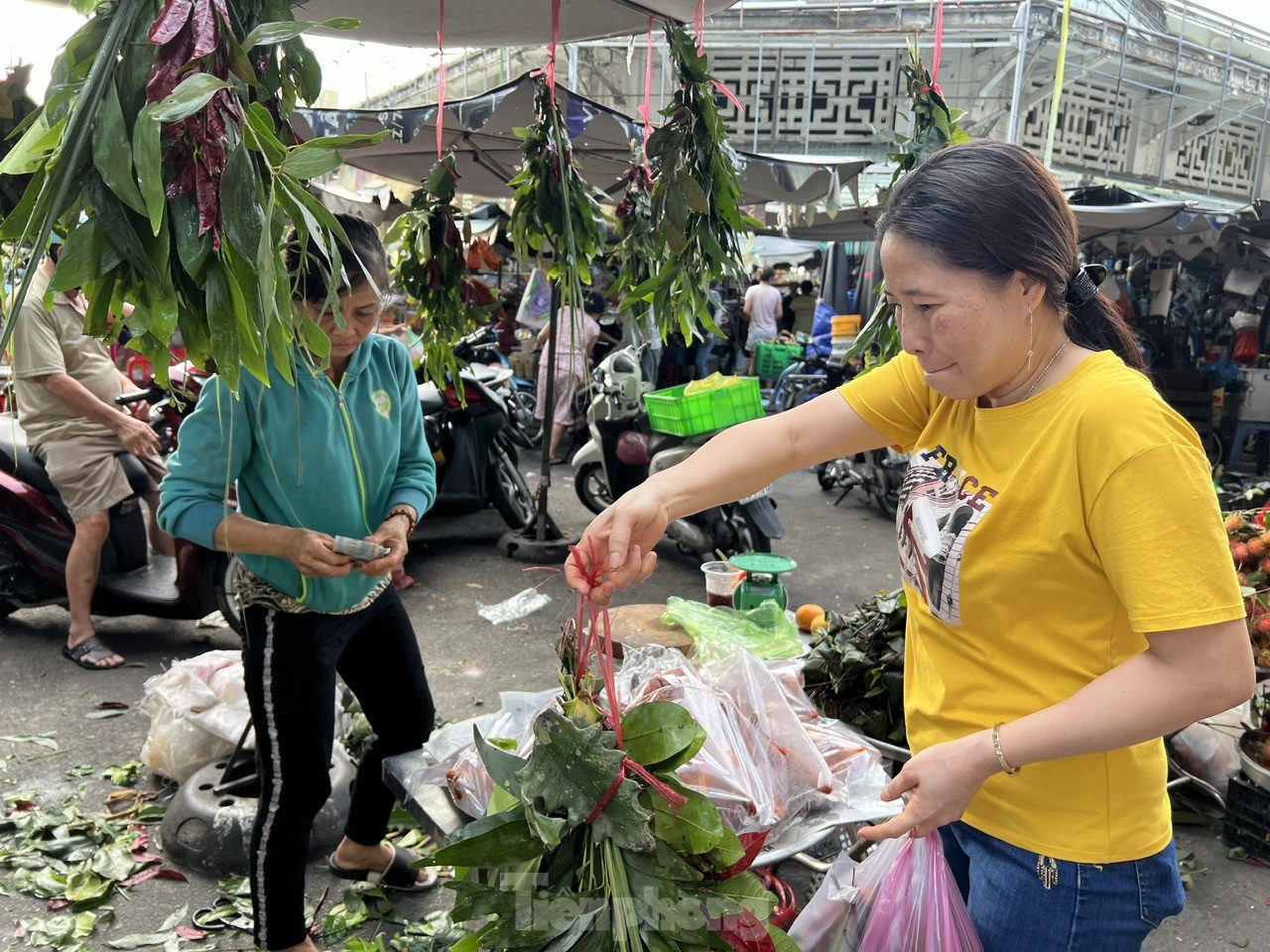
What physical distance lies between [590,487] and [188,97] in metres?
5.77

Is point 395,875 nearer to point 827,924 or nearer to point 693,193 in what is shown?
point 827,924

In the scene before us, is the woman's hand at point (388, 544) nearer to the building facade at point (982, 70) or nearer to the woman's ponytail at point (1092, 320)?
the woman's ponytail at point (1092, 320)

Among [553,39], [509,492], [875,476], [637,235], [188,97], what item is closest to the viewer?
[188,97]

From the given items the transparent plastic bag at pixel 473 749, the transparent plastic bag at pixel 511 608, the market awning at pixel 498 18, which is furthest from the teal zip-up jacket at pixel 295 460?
the transparent plastic bag at pixel 511 608

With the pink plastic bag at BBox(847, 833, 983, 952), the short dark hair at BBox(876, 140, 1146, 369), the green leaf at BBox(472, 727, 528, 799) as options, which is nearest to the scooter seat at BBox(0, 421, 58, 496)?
the green leaf at BBox(472, 727, 528, 799)

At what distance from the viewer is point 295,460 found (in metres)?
2.07

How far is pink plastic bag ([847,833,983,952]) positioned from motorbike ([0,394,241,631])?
11.4 feet

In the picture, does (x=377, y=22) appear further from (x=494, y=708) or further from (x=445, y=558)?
(x=445, y=558)

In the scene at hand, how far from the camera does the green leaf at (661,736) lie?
132cm

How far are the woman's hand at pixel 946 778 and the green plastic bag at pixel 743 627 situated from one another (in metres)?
1.82

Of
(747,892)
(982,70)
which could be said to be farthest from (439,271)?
(982,70)

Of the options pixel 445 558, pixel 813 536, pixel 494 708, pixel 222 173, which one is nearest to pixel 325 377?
pixel 222 173

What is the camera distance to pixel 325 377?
2.08m

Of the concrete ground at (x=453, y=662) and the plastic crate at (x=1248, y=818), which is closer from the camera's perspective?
the concrete ground at (x=453, y=662)
